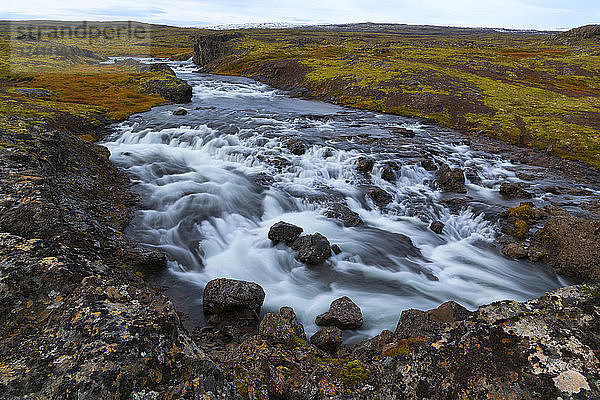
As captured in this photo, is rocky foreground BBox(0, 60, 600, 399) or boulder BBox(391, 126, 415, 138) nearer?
rocky foreground BBox(0, 60, 600, 399)

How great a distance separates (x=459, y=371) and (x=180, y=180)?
756 inches

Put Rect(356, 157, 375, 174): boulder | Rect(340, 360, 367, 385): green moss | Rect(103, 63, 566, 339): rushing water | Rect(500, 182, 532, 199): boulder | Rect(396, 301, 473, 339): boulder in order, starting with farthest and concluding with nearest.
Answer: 1. Rect(356, 157, 375, 174): boulder
2. Rect(500, 182, 532, 199): boulder
3. Rect(103, 63, 566, 339): rushing water
4. Rect(396, 301, 473, 339): boulder
5. Rect(340, 360, 367, 385): green moss

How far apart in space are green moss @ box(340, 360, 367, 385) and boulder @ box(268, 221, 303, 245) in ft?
29.2

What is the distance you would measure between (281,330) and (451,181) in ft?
56.2

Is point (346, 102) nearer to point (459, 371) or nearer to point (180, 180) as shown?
point (180, 180)

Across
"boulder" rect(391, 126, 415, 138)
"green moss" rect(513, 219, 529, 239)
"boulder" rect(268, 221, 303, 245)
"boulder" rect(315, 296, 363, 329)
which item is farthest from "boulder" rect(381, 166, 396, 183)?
"boulder" rect(315, 296, 363, 329)

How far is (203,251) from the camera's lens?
14.4 m

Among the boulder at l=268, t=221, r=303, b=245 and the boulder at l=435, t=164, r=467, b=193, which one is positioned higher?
the boulder at l=435, t=164, r=467, b=193

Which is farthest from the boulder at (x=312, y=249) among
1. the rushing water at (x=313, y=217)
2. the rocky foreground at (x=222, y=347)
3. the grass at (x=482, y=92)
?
the grass at (x=482, y=92)

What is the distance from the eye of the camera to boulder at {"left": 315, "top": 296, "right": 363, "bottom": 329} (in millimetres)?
10352

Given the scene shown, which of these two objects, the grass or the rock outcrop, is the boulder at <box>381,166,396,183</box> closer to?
the grass

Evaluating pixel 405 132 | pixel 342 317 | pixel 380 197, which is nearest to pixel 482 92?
pixel 405 132

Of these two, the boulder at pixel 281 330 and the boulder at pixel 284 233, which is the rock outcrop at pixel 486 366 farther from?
the boulder at pixel 284 233

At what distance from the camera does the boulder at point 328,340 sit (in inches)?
352
